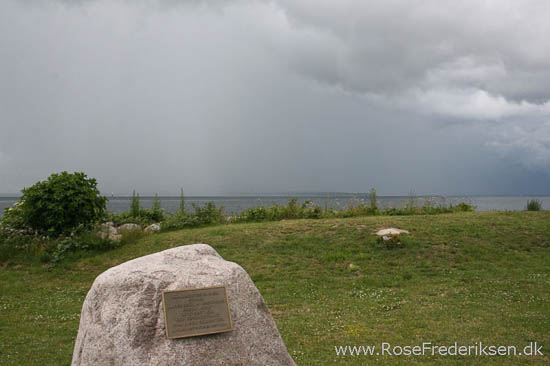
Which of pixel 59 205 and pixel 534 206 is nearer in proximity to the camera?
pixel 59 205

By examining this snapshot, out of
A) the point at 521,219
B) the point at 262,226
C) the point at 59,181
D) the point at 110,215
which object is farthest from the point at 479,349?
the point at 110,215

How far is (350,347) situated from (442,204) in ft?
58.4

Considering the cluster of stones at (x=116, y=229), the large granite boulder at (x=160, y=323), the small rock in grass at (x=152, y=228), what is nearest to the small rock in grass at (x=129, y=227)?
the cluster of stones at (x=116, y=229)

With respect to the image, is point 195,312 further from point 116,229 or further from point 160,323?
point 116,229

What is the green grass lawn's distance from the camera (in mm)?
8258

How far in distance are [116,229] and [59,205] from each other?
3179 millimetres

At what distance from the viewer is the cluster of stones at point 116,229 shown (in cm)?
1784

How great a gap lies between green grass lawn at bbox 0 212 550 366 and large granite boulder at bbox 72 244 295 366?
6.76 ft

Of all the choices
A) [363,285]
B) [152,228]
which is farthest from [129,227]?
[363,285]

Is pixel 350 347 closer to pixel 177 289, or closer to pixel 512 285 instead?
pixel 177 289

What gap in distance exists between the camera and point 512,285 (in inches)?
464

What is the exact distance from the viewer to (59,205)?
16.9m

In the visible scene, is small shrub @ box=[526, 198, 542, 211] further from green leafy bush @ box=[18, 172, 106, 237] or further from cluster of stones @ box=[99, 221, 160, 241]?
green leafy bush @ box=[18, 172, 106, 237]

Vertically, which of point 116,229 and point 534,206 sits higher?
point 534,206
